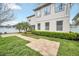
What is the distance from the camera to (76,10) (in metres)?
2.38

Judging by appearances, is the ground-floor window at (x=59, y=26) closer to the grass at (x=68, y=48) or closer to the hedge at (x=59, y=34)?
the hedge at (x=59, y=34)

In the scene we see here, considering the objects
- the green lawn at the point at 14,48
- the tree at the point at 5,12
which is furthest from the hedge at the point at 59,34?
the tree at the point at 5,12

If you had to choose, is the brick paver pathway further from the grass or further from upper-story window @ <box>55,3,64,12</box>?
upper-story window @ <box>55,3,64,12</box>

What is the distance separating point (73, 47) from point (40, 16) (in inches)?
28.6

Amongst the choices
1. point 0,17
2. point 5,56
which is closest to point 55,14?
point 0,17

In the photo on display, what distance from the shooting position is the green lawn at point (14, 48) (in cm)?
234

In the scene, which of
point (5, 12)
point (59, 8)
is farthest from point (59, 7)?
point (5, 12)

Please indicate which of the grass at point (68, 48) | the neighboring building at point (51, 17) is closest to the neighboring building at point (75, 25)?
the neighboring building at point (51, 17)

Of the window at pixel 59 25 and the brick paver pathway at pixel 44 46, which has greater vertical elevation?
the window at pixel 59 25

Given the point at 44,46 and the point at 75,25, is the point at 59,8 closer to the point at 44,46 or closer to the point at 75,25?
the point at 75,25

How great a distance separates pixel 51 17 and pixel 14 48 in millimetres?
764

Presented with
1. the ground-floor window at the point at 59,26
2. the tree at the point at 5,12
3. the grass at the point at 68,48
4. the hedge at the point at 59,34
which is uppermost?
the tree at the point at 5,12

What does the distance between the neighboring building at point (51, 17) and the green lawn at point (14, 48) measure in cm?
36

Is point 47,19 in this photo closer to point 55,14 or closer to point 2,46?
point 55,14
